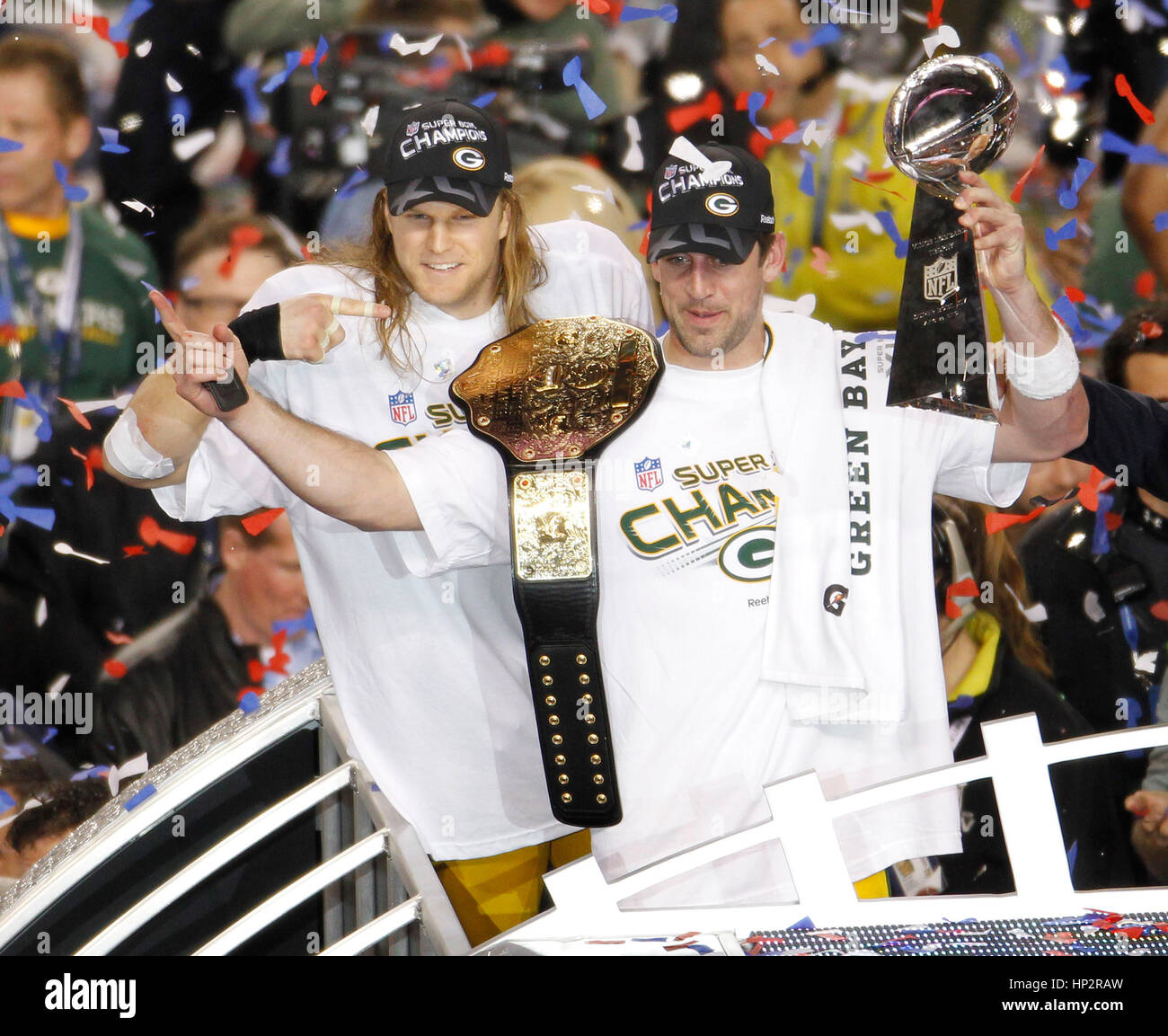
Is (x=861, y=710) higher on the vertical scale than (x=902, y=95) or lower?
lower

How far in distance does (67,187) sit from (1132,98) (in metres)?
2.45

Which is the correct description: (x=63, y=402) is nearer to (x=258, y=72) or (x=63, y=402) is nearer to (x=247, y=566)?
(x=247, y=566)

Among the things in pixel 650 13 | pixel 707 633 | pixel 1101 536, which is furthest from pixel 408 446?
pixel 1101 536

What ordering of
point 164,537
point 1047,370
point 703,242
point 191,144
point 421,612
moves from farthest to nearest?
point 164,537 < point 191,144 < point 421,612 < point 703,242 < point 1047,370

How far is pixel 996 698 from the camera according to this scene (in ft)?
10.7

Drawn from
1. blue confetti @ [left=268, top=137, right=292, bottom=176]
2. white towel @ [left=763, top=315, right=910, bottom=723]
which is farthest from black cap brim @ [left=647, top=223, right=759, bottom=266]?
blue confetti @ [left=268, top=137, right=292, bottom=176]

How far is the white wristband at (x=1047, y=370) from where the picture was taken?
2541 mm

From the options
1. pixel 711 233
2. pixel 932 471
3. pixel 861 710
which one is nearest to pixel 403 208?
pixel 711 233

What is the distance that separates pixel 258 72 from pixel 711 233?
3.88 ft

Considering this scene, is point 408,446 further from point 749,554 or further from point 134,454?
point 749,554

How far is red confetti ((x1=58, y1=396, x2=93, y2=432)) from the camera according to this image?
126 inches

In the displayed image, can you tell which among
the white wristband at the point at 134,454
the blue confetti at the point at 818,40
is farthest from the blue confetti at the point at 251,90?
the blue confetti at the point at 818,40

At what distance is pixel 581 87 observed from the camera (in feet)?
10.4

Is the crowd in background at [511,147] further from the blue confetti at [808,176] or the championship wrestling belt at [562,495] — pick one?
the championship wrestling belt at [562,495]
